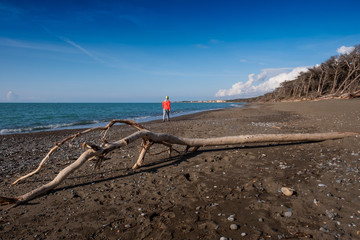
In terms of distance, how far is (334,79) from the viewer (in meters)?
37.5

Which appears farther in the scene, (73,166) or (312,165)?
(312,165)

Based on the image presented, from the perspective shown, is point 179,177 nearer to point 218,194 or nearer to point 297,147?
point 218,194

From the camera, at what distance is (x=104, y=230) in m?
Answer: 3.00

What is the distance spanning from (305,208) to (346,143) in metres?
4.88

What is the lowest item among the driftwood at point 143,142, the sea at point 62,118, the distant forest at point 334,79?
the sea at point 62,118

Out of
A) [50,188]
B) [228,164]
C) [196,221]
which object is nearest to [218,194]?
[196,221]

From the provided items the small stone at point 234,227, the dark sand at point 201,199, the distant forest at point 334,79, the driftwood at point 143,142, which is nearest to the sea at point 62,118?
the dark sand at point 201,199

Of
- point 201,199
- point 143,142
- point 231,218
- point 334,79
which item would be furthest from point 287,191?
point 334,79

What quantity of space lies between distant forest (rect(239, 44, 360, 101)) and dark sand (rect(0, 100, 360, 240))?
30952mm

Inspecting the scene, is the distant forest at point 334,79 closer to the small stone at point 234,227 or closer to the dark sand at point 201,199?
the dark sand at point 201,199

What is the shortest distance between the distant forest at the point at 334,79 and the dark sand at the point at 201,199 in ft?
102

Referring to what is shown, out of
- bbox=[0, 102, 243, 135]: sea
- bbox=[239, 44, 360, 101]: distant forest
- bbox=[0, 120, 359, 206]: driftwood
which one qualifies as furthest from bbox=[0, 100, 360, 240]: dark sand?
bbox=[239, 44, 360, 101]: distant forest

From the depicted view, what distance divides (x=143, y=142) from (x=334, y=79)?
149 ft

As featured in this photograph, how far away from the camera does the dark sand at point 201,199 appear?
2.83m
